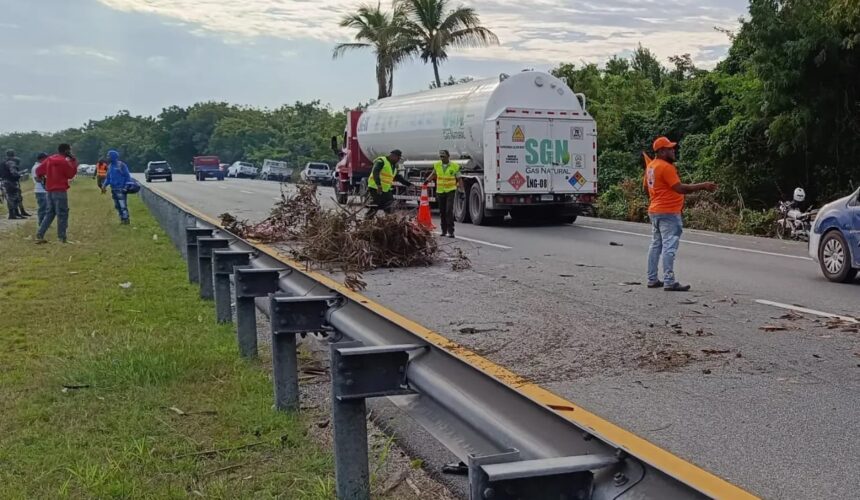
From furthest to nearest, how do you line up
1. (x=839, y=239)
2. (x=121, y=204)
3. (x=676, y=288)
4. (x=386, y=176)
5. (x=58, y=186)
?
(x=121, y=204), (x=58, y=186), (x=386, y=176), (x=839, y=239), (x=676, y=288)

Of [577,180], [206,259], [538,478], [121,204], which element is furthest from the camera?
[121,204]

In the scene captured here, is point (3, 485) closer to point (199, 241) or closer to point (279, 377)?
point (279, 377)

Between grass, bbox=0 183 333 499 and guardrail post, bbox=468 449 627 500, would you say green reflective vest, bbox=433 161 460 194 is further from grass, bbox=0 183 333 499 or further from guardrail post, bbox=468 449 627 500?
guardrail post, bbox=468 449 627 500

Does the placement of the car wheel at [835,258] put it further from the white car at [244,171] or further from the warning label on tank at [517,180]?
the white car at [244,171]

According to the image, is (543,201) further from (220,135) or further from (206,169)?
(220,135)

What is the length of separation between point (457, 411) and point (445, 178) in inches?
572

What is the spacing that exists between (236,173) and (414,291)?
68.7 m

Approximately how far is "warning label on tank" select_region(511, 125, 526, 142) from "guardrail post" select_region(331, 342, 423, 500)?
627 inches

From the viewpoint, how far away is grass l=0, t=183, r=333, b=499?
14.1 ft

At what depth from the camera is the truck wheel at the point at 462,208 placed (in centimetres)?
2078

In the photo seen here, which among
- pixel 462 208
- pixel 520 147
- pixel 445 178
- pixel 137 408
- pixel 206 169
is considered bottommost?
pixel 137 408

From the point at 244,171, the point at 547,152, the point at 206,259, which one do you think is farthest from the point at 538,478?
the point at 244,171

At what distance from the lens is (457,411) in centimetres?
313

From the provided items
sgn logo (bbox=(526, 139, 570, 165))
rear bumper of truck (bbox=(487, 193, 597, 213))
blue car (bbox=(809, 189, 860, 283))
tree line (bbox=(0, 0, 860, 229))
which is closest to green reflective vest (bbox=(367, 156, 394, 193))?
rear bumper of truck (bbox=(487, 193, 597, 213))
